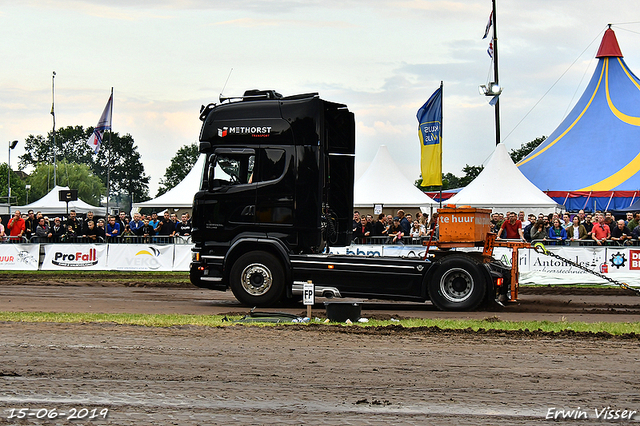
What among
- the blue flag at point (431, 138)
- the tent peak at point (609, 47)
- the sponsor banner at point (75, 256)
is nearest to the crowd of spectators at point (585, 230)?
the blue flag at point (431, 138)

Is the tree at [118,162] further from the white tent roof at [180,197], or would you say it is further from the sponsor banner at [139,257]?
the sponsor banner at [139,257]

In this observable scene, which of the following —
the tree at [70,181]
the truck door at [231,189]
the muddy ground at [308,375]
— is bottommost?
the muddy ground at [308,375]

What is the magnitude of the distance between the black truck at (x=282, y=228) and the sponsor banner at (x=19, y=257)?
1174 cm

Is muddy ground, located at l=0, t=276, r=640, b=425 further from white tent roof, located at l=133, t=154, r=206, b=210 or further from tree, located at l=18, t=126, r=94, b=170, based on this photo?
tree, located at l=18, t=126, r=94, b=170

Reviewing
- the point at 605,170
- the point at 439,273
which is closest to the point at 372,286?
the point at 439,273

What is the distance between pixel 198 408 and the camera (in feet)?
19.7

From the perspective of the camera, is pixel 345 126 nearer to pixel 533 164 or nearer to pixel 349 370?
pixel 349 370

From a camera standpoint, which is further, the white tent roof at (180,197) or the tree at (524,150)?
the tree at (524,150)

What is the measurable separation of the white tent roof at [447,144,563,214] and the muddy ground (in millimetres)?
18653

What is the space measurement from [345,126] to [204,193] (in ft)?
10.2

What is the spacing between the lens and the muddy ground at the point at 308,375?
5910mm

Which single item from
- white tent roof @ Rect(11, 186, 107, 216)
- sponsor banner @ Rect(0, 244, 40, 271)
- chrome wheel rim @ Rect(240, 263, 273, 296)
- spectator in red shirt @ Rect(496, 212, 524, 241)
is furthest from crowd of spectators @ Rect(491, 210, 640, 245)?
white tent roof @ Rect(11, 186, 107, 216)

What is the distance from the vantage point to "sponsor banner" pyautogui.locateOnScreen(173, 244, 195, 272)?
74.1 ft

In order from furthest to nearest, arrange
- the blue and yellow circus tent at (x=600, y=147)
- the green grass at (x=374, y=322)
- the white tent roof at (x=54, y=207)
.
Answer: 1. the white tent roof at (x=54, y=207)
2. the blue and yellow circus tent at (x=600, y=147)
3. the green grass at (x=374, y=322)
